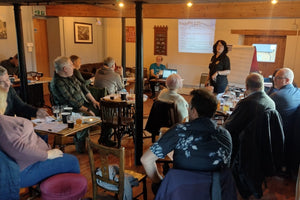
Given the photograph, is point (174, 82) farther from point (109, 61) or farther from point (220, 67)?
point (109, 61)

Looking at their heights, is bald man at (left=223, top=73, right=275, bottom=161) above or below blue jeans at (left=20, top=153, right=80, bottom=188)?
above

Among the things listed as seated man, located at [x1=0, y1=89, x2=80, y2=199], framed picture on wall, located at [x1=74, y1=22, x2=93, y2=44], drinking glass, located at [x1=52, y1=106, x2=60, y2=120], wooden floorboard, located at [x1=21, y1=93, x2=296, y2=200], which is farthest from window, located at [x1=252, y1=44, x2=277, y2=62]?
seated man, located at [x1=0, y1=89, x2=80, y2=199]

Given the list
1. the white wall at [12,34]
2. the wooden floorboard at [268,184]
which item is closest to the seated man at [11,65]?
the white wall at [12,34]

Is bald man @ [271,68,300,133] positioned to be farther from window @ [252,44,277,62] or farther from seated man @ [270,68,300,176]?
window @ [252,44,277,62]

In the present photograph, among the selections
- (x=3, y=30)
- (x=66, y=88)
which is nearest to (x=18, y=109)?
(x=66, y=88)

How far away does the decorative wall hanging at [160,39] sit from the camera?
25.4 ft

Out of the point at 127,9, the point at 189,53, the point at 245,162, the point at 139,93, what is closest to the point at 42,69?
the point at 127,9

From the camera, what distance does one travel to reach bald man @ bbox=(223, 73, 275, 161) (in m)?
2.49

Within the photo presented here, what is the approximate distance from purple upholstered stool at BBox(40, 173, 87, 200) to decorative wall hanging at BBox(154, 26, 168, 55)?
636 cm

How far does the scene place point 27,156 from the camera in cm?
190

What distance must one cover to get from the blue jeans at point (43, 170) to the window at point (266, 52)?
6164 mm

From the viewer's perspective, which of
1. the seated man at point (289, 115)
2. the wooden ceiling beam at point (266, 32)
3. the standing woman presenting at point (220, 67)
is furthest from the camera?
the wooden ceiling beam at point (266, 32)

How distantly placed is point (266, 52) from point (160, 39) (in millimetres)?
3026

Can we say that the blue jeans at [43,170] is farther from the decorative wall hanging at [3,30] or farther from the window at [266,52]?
the window at [266,52]
